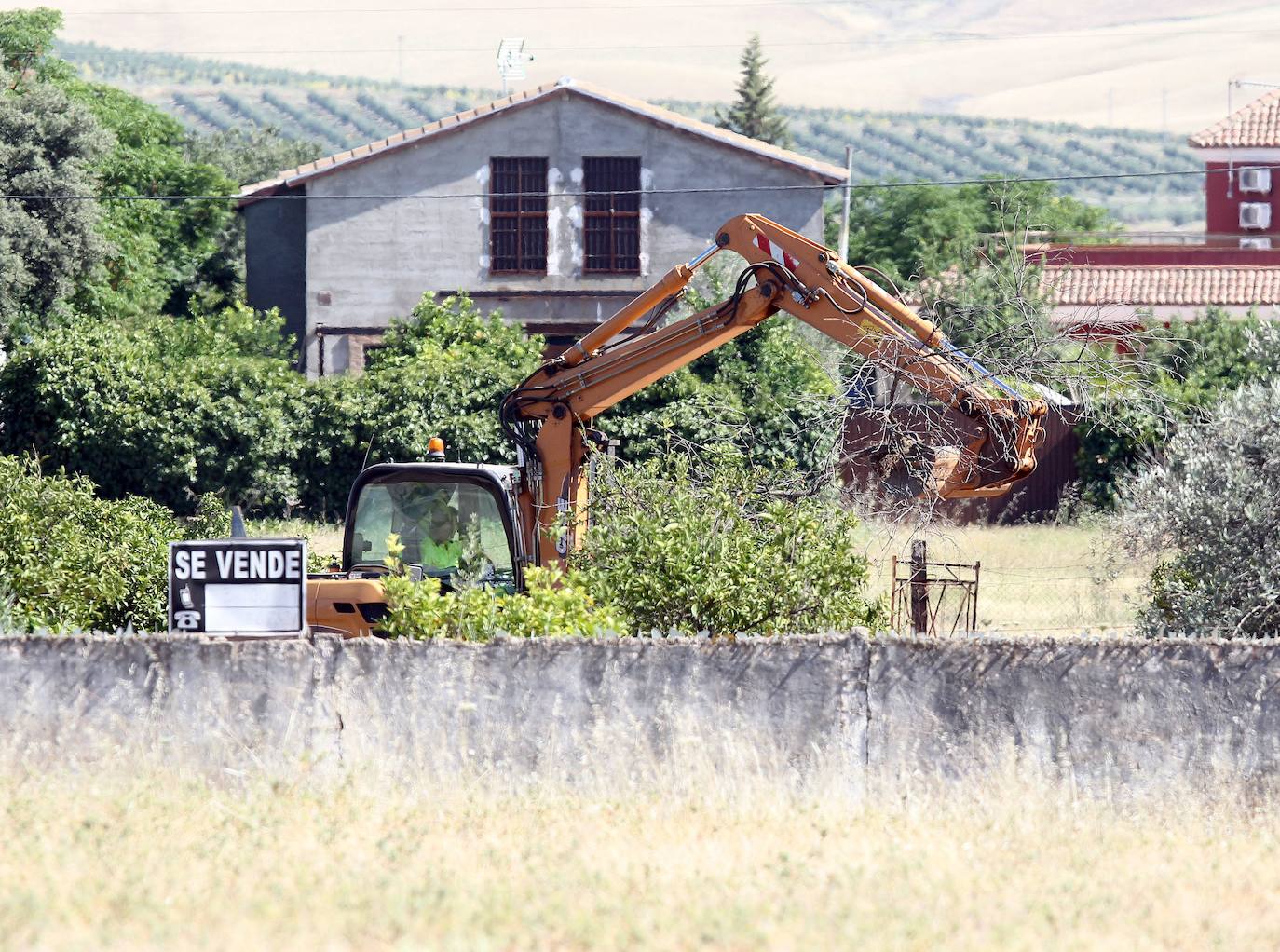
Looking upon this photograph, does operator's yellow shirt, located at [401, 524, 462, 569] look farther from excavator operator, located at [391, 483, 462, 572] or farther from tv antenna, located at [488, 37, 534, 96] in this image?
tv antenna, located at [488, 37, 534, 96]

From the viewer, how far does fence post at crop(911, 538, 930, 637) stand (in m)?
14.3

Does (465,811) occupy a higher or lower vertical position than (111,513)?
lower

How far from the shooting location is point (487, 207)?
32656 mm

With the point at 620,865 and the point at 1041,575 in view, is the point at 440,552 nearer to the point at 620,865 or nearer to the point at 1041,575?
the point at 620,865

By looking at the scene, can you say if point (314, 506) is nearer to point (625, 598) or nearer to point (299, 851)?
point (625, 598)

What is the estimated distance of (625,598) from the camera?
11.6 meters

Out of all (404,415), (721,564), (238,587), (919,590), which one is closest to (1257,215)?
(404,415)

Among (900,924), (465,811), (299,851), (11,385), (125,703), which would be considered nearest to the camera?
(900,924)

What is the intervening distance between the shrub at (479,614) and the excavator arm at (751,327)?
2.10 meters

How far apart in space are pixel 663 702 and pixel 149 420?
62.8 ft

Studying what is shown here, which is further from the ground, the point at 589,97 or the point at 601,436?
the point at 589,97

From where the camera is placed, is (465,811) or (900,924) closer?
(900,924)

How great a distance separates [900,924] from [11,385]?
2356 cm

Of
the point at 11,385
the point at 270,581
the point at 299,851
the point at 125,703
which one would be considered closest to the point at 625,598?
the point at 270,581
